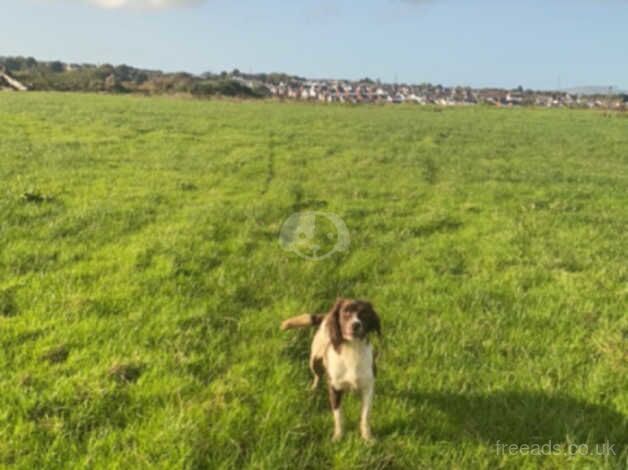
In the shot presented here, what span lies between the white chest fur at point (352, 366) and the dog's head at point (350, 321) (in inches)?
2.8

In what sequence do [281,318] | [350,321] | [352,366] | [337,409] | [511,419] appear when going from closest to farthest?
[350,321], [352,366], [337,409], [511,419], [281,318]

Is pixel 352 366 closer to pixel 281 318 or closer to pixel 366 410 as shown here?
pixel 366 410

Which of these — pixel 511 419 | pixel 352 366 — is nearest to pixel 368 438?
pixel 352 366

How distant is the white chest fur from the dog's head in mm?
71

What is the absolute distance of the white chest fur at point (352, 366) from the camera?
3.85 m

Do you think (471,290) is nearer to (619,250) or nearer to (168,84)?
(619,250)

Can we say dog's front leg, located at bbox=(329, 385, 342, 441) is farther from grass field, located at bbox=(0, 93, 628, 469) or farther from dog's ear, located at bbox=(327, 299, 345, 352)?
dog's ear, located at bbox=(327, 299, 345, 352)

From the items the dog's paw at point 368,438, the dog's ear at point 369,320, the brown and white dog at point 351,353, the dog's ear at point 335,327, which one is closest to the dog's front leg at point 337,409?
the brown and white dog at point 351,353

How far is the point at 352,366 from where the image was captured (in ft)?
12.7

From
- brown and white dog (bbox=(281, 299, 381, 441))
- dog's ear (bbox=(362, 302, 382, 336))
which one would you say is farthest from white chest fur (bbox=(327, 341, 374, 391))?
dog's ear (bbox=(362, 302, 382, 336))

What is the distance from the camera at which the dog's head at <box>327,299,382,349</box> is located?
374 cm

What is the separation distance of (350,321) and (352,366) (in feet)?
1.16

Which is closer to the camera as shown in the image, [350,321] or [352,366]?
[350,321]

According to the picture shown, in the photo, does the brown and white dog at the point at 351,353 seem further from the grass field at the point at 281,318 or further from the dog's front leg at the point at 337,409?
the grass field at the point at 281,318
